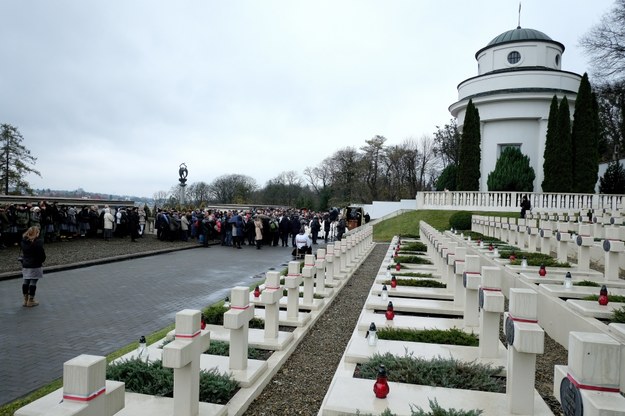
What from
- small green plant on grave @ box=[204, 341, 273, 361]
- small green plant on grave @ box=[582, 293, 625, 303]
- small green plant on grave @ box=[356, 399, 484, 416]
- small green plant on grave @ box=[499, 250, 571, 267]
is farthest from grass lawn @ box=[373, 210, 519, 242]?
small green plant on grave @ box=[356, 399, 484, 416]

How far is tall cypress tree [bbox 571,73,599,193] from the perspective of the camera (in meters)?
31.0

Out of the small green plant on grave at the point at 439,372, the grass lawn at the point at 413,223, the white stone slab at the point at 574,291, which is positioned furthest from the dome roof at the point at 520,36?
the small green plant on grave at the point at 439,372

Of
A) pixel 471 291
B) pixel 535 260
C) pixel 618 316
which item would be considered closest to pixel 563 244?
pixel 535 260

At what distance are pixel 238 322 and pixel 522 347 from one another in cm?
291

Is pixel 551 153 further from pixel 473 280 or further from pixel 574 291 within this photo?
pixel 473 280

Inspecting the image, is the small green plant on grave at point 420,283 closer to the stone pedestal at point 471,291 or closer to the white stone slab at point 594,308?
the stone pedestal at point 471,291

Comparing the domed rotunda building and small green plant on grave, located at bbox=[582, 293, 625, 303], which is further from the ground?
the domed rotunda building

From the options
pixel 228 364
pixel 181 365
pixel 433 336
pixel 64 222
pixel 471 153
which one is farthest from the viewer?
pixel 471 153

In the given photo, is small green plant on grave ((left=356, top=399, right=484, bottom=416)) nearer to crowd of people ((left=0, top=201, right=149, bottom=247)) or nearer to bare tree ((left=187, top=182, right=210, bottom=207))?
crowd of people ((left=0, top=201, right=149, bottom=247))

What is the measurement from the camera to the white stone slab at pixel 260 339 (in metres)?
6.09

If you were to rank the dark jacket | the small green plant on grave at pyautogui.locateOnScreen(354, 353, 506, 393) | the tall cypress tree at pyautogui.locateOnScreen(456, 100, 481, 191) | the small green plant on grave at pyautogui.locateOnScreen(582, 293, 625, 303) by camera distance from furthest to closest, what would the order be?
the tall cypress tree at pyautogui.locateOnScreen(456, 100, 481, 191) → the dark jacket → the small green plant on grave at pyautogui.locateOnScreen(582, 293, 625, 303) → the small green plant on grave at pyautogui.locateOnScreen(354, 353, 506, 393)

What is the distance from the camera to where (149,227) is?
29844mm

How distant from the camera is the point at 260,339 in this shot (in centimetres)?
634

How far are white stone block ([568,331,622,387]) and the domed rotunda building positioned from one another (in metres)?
36.0
